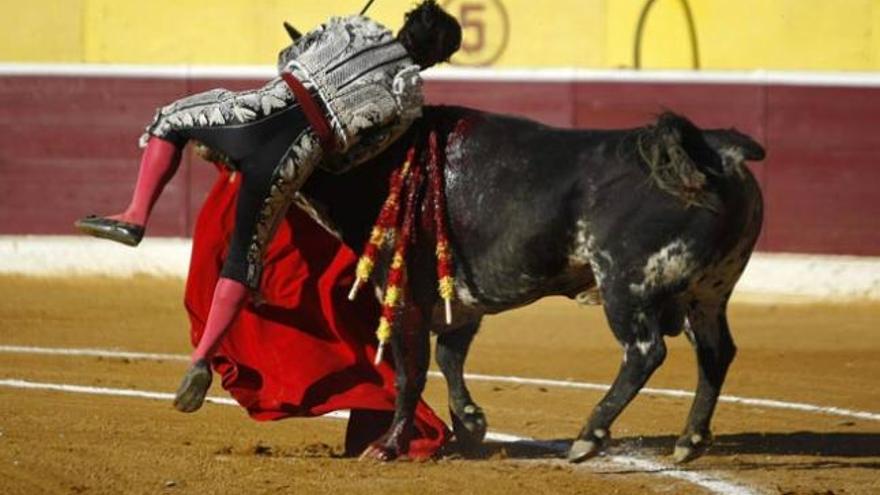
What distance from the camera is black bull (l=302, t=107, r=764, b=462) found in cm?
514

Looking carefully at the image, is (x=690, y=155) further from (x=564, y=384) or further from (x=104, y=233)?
(x=564, y=384)

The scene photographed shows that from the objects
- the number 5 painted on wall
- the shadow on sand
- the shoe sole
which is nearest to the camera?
the shoe sole

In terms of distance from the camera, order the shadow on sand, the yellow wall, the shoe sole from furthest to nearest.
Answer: the yellow wall, the shadow on sand, the shoe sole

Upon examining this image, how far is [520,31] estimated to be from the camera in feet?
37.7

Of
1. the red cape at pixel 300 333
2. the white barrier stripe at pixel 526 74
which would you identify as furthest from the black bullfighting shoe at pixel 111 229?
the white barrier stripe at pixel 526 74

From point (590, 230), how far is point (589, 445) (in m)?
0.56

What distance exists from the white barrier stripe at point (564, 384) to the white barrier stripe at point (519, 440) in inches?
39.4

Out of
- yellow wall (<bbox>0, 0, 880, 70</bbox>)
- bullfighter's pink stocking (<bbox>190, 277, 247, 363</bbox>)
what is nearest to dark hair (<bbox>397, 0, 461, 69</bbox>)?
bullfighter's pink stocking (<bbox>190, 277, 247, 363</bbox>)

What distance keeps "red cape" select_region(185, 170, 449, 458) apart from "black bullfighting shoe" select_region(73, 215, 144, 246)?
67 cm

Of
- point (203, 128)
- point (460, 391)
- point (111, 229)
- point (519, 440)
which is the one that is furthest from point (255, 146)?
point (519, 440)

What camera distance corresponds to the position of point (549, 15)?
11.5 m

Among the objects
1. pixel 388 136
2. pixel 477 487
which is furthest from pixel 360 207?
pixel 477 487

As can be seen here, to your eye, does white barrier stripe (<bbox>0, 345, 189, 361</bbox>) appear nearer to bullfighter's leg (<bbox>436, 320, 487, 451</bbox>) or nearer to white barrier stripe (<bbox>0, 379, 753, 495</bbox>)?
white barrier stripe (<bbox>0, 379, 753, 495</bbox>)

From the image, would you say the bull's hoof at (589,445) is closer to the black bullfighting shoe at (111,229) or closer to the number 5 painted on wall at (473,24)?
the black bullfighting shoe at (111,229)
